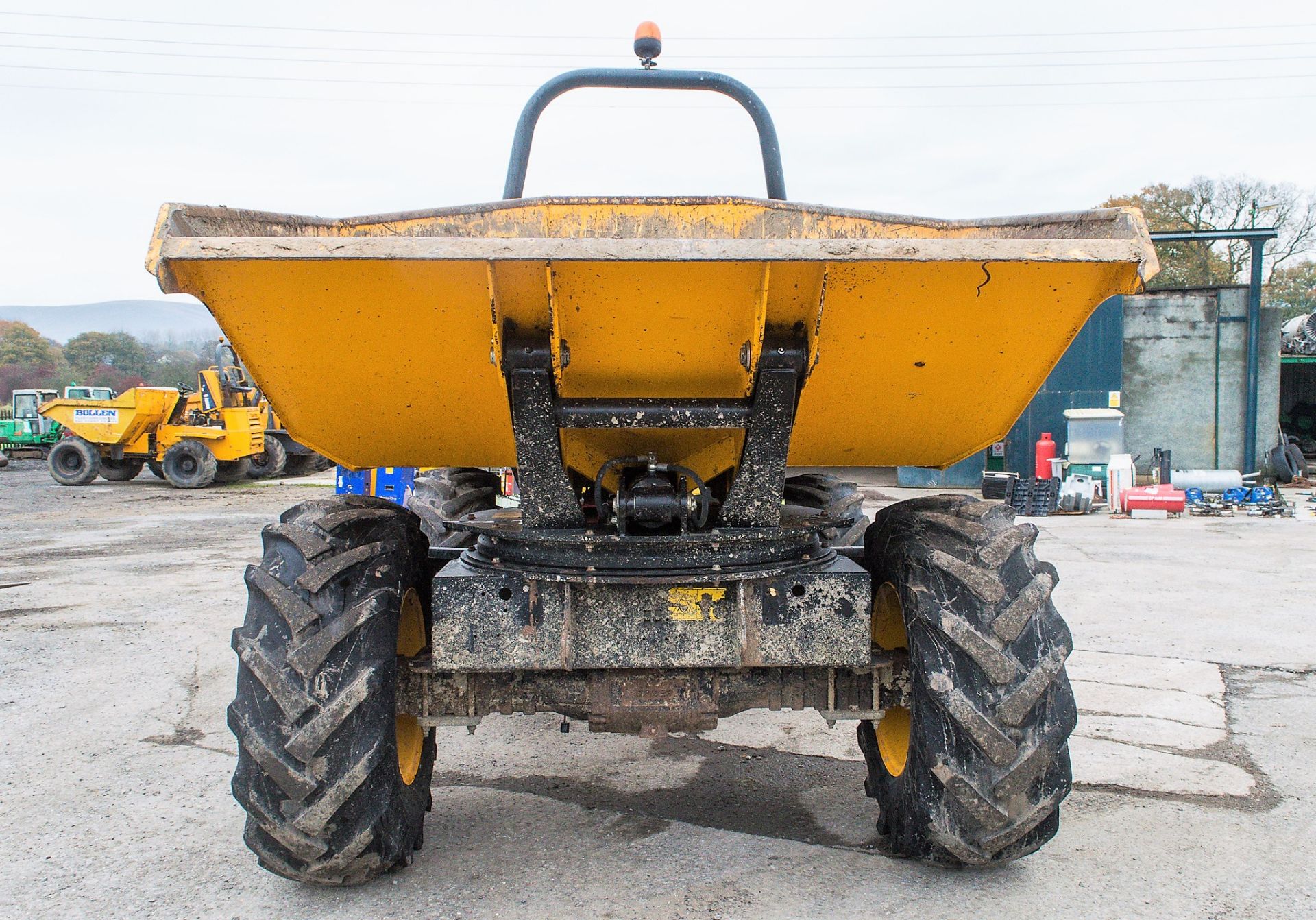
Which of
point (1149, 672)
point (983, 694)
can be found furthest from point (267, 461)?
point (983, 694)

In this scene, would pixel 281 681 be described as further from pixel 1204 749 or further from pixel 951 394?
pixel 1204 749

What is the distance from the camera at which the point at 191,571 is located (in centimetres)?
902

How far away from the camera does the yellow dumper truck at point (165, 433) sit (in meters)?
20.1

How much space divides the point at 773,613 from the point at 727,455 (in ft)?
A: 2.16

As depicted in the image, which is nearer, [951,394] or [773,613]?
[773,613]

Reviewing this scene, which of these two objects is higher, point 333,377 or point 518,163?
point 518,163

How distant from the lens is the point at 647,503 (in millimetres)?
2721

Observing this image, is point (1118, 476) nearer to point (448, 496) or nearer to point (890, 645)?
point (448, 496)

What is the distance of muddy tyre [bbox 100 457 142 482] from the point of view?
21469mm

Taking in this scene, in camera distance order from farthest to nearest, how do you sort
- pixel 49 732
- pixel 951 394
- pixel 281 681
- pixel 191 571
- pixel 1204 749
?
1. pixel 191 571
2. pixel 49 732
3. pixel 1204 749
4. pixel 951 394
5. pixel 281 681

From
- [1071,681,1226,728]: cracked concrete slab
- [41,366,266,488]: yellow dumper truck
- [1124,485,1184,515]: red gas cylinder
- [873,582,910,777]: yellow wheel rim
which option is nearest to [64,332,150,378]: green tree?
[41,366,266,488]: yellow dumper truck

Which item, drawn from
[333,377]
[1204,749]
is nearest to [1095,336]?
[1204,749]

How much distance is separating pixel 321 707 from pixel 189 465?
65.2ft

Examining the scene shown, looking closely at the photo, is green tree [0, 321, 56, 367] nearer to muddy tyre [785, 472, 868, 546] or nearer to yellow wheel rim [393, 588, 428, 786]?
muddy tyre [785, 472, 868, 546]
